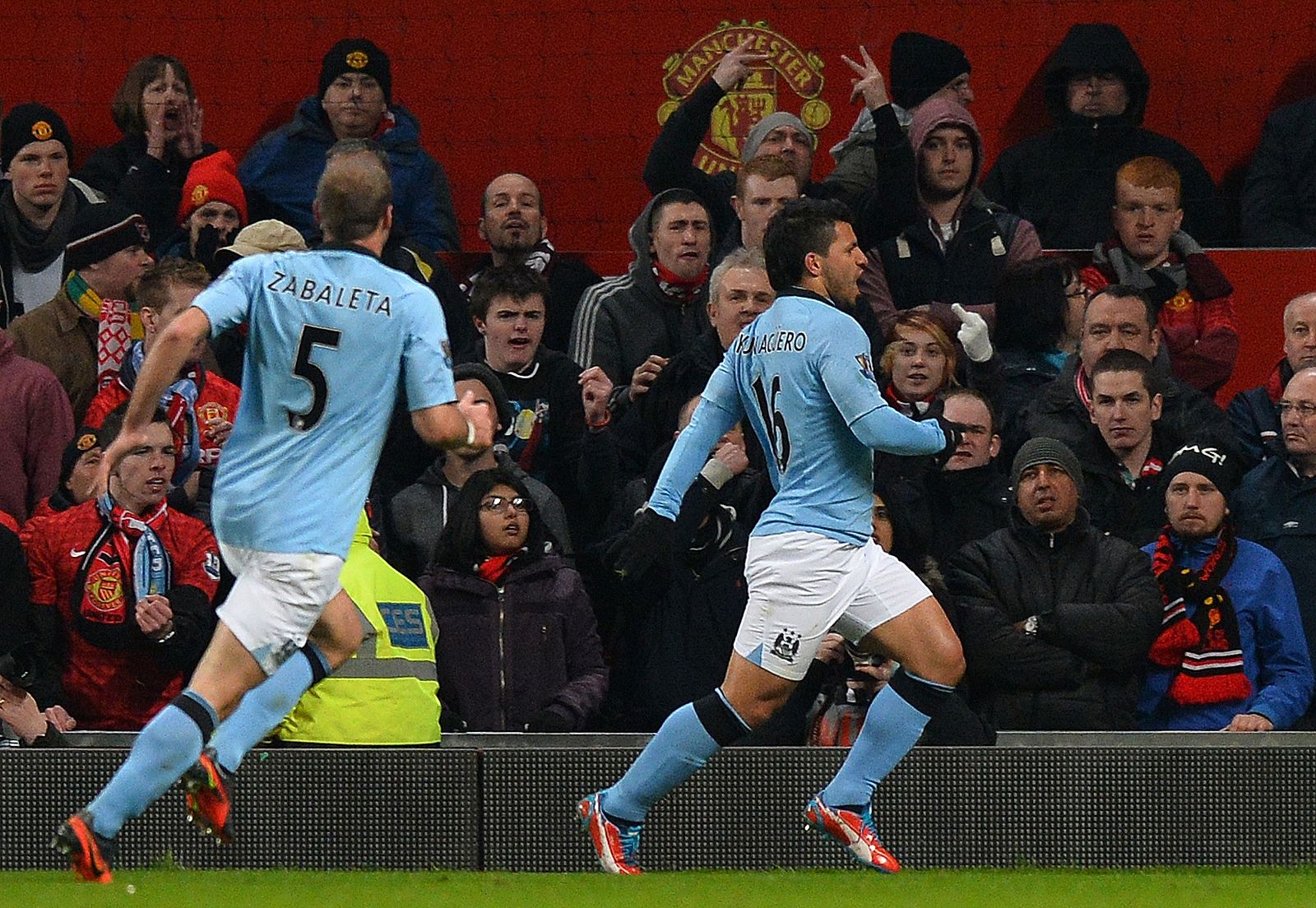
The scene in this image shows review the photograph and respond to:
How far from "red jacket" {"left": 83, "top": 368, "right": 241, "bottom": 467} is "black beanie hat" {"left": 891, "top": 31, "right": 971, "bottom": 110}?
3.69 metres

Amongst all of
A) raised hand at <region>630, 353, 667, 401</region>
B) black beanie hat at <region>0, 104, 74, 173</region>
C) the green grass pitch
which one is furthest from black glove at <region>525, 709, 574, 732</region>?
black beanie hat at <region>0, 104, 74, 173</region>

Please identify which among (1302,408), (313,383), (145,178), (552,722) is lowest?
(552,722)

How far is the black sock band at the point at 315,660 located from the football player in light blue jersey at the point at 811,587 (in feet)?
3.08

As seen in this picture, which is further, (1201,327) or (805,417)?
(1201,327)

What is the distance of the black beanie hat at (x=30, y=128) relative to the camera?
966cm

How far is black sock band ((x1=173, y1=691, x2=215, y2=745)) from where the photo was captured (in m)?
5.60

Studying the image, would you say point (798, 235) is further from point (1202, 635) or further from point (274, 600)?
point (1202, 635)

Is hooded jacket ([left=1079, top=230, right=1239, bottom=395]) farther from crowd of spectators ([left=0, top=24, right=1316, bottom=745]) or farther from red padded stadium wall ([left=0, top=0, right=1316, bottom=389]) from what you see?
red padded stadium wall ([left=0, top=0, right=1316, bottom=389])

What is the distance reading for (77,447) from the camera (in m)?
8.07

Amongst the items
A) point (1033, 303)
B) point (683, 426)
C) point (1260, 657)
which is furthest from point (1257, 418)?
point (683, 426)

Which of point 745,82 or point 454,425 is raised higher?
point 745,82

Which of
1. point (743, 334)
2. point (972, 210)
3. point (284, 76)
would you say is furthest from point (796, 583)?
point (284, 76)

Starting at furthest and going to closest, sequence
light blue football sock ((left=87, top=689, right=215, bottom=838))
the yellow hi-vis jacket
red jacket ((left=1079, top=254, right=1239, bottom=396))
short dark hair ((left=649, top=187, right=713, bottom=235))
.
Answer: red jacket ((left=1079, top=254, right=1239, bottom=396))
short dark hair ((left=649, top=187, right=713, bottom=235))
the yellow hi-vis jacket
light blue football sock ((left=87, top=689, right=215, bottom=838))

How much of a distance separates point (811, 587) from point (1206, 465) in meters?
2.13
